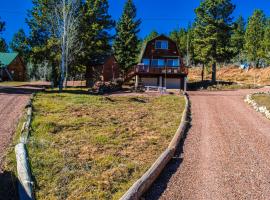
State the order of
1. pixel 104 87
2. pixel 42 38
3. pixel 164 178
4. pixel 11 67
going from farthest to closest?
pixel 11 67
pixel 42 38
pixel 104 87
pixel 164 178

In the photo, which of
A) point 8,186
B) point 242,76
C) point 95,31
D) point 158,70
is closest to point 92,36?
point 95,31

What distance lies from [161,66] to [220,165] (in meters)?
34.1

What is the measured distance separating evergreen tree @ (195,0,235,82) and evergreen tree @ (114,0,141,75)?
9.16 meters

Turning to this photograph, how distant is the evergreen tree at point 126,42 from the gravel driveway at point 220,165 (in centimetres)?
3160

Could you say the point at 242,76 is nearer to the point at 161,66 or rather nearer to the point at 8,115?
the point at 161,66

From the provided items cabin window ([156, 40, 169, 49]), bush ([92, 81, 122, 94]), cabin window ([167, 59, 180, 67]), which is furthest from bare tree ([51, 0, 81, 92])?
cabin window ([167, 59, 180, 67])

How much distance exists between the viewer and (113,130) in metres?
14.2

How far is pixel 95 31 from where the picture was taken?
1666 inches

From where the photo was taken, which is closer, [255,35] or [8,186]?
[8,186]

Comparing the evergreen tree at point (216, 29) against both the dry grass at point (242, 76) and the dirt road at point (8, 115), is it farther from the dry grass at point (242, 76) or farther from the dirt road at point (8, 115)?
the dirt road at point (8, 115)

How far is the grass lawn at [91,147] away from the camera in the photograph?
8711mm

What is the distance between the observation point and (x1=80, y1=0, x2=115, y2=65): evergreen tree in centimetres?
4059

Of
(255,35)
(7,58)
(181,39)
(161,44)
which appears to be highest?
(181,39)

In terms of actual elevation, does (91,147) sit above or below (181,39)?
below
